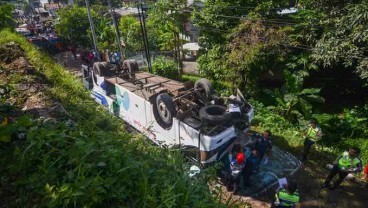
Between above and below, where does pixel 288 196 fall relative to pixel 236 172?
above

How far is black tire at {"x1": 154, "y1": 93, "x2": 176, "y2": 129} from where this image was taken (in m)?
7.73

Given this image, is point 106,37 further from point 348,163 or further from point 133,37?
point 348,163

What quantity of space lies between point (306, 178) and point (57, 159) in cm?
798

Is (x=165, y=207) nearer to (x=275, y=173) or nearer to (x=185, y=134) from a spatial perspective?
(x=185, y=134)

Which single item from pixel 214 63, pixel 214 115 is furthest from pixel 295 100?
pixel 214 115

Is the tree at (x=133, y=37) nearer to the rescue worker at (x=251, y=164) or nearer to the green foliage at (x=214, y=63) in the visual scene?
the green foliage at (x=214, y=63)

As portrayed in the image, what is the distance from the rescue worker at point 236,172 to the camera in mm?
6980

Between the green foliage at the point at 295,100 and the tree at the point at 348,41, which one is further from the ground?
the tree at the point at 348,41

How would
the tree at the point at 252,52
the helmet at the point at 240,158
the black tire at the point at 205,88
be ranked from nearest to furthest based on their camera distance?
the helmet at the point at 240,158 → the black tire at the point at 205,88 → the tree at the point at 252,52

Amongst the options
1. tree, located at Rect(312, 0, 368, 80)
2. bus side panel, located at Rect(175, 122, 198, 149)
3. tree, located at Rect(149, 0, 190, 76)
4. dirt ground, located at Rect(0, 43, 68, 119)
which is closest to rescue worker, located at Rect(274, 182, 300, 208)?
bus side panel, located at Rect(175, 122, 198, 149)

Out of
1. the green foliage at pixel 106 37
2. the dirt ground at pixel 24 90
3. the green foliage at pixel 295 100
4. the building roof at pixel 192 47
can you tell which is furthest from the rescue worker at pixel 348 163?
the green foliage at pixel 106 37

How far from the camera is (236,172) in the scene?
279 inches

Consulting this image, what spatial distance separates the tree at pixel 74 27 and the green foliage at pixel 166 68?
9251 mm

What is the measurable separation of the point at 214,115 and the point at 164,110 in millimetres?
1480
